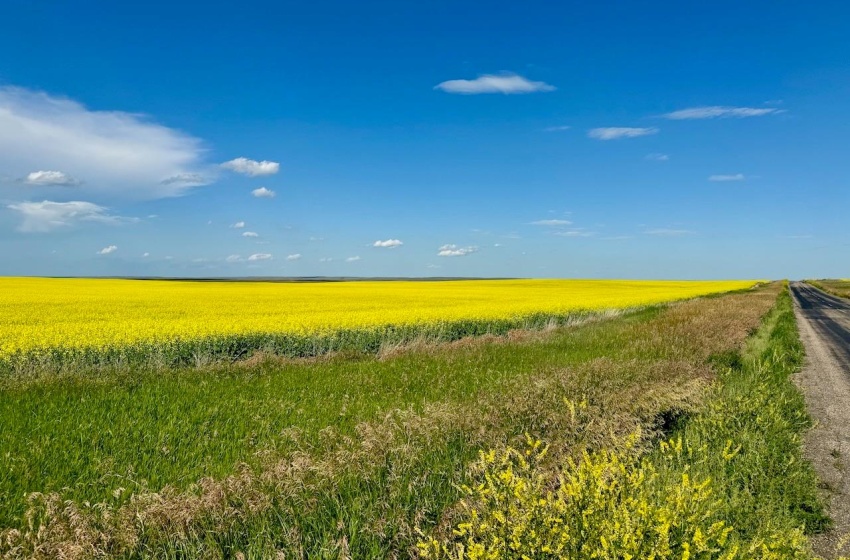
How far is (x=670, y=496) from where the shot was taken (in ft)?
11.0

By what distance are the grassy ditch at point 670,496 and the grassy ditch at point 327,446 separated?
0.19 ft

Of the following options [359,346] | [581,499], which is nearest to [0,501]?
[581,499]

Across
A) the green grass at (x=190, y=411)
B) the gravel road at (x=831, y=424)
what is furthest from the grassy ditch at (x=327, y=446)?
the gravel road at (x=831, y=424)

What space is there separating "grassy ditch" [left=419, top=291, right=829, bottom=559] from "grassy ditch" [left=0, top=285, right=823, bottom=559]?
0.06m

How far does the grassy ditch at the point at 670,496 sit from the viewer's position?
3.16 m

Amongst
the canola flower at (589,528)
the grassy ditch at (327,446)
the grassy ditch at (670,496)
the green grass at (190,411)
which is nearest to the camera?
the canola flower at (589,528)

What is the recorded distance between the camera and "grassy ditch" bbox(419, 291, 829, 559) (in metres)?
3.16

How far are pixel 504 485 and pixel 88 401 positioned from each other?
23.8 ft

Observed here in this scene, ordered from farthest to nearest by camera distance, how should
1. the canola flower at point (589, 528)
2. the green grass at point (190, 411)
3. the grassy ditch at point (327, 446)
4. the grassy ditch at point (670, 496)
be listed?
the green grass at point (190, 411) < the grassy ditch at point (327, 446) < the grassy ditch at point (670, 496) < the canola flower at point (589, 528)

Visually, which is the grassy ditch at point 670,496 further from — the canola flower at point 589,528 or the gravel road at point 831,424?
the gravel road at point 831,424

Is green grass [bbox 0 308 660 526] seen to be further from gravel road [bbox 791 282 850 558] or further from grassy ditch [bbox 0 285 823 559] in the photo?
gravel road [bbox 791 282 850 558]

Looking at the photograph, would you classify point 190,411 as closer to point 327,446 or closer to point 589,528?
point 327,446

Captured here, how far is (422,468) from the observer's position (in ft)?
15.7

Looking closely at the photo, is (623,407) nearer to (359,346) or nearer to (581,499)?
(581,499)
